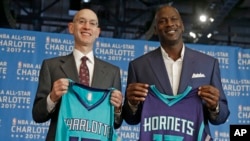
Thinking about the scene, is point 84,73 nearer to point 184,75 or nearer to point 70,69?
point 70,69

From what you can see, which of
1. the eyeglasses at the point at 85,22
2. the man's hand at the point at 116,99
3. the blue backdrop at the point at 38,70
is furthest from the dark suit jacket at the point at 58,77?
the blue backdrop at the point at 38,70

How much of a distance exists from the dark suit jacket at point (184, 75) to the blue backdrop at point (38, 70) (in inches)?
101

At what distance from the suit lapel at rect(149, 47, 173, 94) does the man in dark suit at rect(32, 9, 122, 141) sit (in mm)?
258

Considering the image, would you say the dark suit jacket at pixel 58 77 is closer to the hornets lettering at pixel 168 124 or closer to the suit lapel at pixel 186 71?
the hornets lettering at pixel 168 124

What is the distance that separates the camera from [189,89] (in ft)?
8.71

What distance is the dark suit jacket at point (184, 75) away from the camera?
271 cm

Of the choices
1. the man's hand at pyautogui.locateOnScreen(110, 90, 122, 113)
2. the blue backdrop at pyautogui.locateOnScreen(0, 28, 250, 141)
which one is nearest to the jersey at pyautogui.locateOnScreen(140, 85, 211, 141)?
the man's hand at pyautogui.locateOnScreen(110, 90, 122, 113)

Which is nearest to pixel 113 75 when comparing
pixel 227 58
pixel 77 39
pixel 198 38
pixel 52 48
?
pixel 77 39

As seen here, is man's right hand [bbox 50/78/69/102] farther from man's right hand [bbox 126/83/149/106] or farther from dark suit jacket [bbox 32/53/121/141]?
man's right hand [bbox 126/83/149/106]

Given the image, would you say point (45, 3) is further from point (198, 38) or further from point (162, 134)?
point (162, 134)

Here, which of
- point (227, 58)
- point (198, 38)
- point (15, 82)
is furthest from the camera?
point (198, 38)

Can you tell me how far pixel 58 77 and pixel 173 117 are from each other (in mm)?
761

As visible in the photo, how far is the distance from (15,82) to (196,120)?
123 inches

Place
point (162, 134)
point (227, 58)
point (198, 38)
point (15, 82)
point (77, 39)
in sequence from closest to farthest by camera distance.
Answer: point (162, 134)
point (77, 39)
point (15, 82)
point (227, 58)
point (198, 38)
